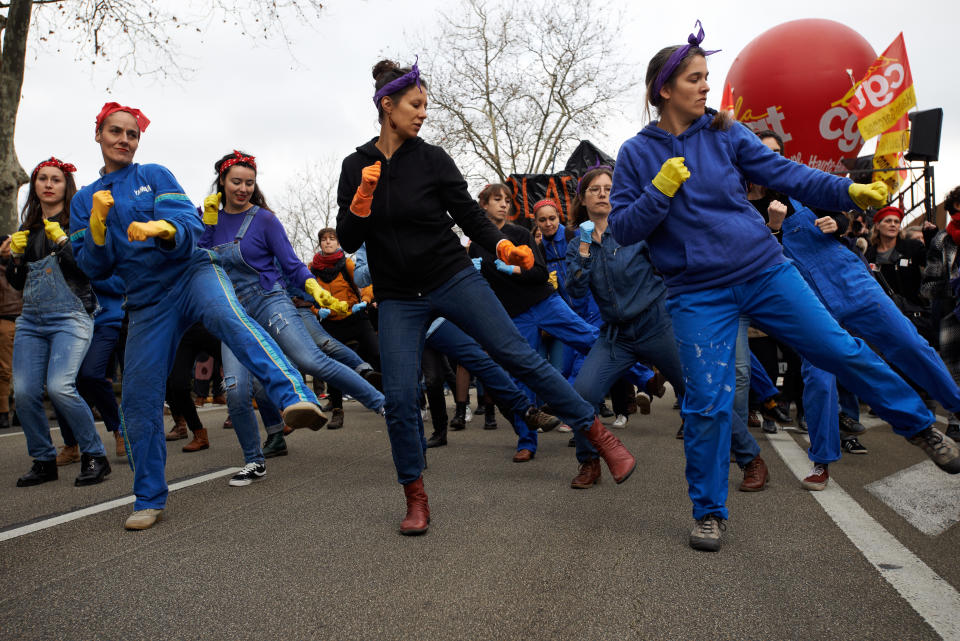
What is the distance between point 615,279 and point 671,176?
→ 194 centimetres

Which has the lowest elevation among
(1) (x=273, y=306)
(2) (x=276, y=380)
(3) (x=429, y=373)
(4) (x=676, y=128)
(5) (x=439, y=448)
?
(5) (x=439, y=448)

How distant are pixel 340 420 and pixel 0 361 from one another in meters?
4.35

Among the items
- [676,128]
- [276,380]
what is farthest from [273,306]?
[676,128]

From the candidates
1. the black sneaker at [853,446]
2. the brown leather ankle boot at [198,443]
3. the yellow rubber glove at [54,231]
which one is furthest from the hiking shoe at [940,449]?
the brown leather ankle boot at [198,443]

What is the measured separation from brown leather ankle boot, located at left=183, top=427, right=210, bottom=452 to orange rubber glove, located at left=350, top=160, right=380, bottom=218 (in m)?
4.00

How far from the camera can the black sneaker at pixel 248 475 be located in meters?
5.03

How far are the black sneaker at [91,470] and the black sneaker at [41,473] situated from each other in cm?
23

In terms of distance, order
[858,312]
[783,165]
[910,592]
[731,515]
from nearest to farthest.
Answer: [910,592]
[783,165]
[731,515]
[858,312]

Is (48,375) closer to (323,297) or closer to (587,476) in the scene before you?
(323,297)

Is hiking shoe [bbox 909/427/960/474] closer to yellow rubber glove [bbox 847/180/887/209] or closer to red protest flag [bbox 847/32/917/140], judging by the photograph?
yellow rubber glove [bbox 847/180/887/209]

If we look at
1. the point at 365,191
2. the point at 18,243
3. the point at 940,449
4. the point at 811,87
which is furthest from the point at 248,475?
the point at 811,87

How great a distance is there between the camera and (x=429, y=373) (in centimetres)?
730

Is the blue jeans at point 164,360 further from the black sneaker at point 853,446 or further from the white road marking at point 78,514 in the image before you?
the black sneaker at point 853,446

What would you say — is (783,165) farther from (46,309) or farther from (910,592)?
(46,309)
